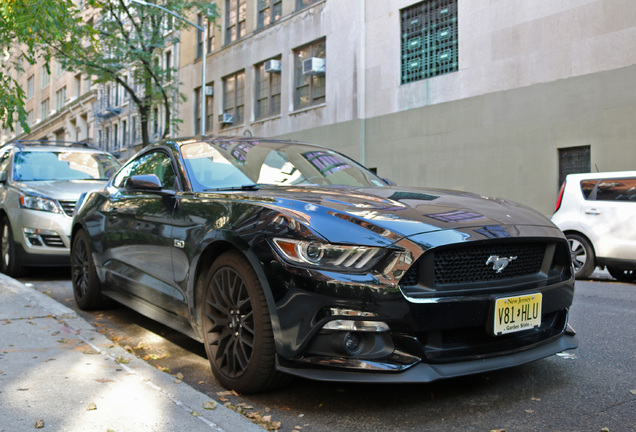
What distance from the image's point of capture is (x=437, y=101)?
62.1ft

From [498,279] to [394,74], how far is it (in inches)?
712

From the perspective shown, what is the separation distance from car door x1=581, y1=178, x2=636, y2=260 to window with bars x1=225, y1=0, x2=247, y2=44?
22105 mm

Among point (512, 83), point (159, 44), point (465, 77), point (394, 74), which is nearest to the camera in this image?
point (512, 83)

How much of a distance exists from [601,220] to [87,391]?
8.50 m

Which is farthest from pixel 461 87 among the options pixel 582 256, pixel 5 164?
pixel 5 164

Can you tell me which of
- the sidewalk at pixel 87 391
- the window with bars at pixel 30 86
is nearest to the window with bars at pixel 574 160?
the sidewalk at pixel 87 391

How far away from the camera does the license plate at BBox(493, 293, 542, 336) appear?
313 cm

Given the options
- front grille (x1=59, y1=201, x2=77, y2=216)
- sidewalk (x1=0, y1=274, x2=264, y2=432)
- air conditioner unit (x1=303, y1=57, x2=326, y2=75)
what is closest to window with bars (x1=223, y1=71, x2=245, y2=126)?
air conditioner unit (x1=303, y1=57, x2=326, y2=75)

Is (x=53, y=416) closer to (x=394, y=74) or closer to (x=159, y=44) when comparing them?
(x=394, y=74)

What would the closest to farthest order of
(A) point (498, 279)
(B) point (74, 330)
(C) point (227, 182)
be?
(A) point (498, 279) → (C) point (227, 182) → (B) point (74, 330)

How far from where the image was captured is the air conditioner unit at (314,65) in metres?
23.4

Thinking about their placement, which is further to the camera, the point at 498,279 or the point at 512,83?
the point at 512,83

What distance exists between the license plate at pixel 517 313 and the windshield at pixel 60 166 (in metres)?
7.26

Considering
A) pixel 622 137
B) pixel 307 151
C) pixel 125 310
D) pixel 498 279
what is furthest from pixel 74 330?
pixel 622 137
